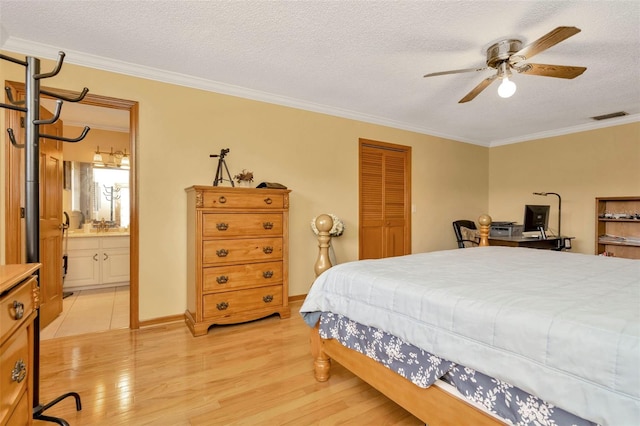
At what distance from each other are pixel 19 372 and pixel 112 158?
4606 mm

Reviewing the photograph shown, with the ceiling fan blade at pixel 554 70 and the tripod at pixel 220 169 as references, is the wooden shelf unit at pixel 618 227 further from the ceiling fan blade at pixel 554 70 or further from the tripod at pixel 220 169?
the tripod at pixel 220 169

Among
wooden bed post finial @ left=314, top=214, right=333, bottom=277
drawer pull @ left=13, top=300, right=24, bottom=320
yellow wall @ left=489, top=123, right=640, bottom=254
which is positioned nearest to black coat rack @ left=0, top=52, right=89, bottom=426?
drawer pull @ left=13, top=300, right=24, bottom=320

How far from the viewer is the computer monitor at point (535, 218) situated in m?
4.03

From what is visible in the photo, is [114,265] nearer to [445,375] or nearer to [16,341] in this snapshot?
[16,341]

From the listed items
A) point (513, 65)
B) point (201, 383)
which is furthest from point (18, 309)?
point (513, 65)

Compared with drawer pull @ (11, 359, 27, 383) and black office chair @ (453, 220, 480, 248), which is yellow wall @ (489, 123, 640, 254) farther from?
drawer pull @ (11, 359, 27, 383)

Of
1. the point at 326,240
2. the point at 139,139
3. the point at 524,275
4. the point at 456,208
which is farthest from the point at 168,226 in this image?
the point at 456,208

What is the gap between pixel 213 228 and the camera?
2.75 metres

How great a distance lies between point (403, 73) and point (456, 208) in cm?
309

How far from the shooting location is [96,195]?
191 inches

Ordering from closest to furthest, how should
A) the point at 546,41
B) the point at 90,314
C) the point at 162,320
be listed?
the point at 546,41 → the point at 162,320 → the point at 90,314

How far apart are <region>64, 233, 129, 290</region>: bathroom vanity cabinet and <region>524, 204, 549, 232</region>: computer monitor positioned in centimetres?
549

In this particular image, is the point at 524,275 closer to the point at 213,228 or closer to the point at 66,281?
the point at 213,228

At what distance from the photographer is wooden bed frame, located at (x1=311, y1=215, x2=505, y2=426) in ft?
3.78
